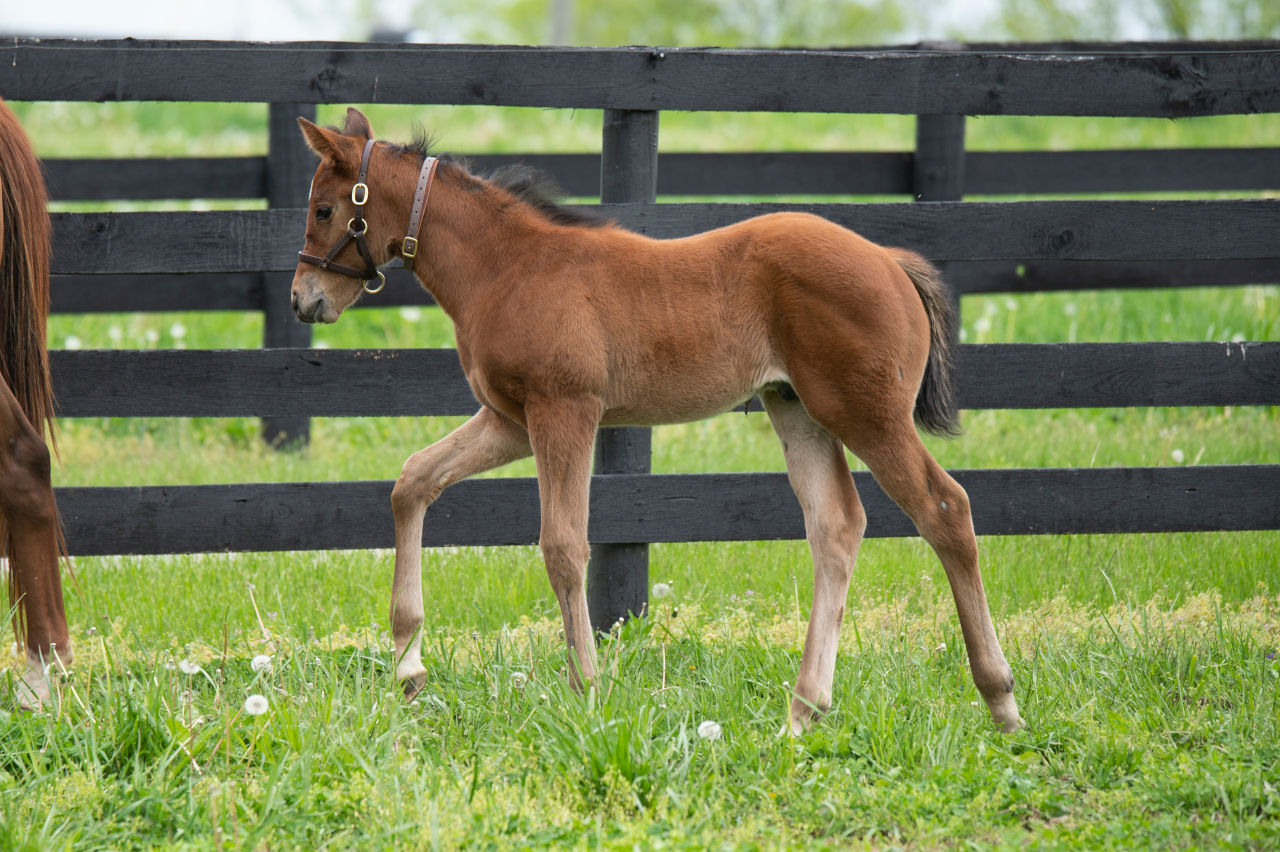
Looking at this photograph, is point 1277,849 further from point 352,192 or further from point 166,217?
point 166,217

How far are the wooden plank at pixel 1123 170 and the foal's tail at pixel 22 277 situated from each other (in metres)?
5.63

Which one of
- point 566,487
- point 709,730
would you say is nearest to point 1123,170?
point 566,487

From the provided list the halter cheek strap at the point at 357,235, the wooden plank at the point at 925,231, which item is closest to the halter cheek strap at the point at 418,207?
the halter cheek strap at the point at 357,235

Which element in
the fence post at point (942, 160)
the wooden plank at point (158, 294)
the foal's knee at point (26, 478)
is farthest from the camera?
the wooden plank at point (158, 294)

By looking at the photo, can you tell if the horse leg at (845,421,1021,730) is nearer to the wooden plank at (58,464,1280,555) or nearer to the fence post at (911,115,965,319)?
the wooden plank at (58,464,1280,555)

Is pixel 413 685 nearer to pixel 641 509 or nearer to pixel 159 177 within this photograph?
pixel 641 509

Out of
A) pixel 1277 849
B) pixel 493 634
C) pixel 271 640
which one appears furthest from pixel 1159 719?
pixel 271 640

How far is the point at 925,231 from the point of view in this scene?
4.17m

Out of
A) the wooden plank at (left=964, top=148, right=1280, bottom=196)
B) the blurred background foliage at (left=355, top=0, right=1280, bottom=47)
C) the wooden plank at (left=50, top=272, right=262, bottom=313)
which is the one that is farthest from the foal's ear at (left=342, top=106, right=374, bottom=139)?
the blurred background foliage at (left=355, top=0, right=1280, bottom=47)

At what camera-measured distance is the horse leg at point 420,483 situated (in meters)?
3.47

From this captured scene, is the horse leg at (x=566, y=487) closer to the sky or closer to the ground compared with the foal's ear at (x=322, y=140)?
closer to the ground

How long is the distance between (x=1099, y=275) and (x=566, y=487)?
530 cm

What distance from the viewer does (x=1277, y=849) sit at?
2.65 metres

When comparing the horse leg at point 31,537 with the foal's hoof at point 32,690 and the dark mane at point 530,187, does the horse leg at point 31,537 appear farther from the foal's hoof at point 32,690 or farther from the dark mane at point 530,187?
the dark mane at point 530,187
